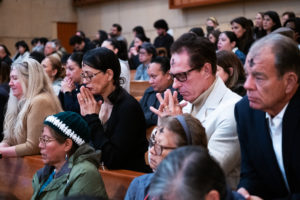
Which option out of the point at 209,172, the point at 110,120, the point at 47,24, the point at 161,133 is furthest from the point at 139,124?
the point at 47,24

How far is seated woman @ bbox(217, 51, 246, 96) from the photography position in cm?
352

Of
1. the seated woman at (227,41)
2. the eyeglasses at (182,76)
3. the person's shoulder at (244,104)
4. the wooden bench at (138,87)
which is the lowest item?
the wooden bench at (138,87)

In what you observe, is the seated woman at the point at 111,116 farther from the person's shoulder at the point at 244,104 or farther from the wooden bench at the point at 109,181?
the person's shoulder at the point at 244,104

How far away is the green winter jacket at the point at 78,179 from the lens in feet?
9.01

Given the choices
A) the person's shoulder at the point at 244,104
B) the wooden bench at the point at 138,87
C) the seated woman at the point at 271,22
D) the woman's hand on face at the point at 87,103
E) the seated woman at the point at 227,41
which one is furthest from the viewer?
the seated woman at the point at 271,22

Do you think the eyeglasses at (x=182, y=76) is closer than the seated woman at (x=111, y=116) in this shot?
Yes

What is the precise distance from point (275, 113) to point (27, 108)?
239 cm

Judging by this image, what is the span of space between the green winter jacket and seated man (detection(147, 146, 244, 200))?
3.96ft

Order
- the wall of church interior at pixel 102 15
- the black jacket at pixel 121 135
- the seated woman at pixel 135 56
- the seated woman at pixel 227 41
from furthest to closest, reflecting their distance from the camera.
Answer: the wall of church interior at pixel 102 15 → the seated woman at pixel 135 56 → the seated woman at pixel 227 41 → the black jacket at pixel 121 135

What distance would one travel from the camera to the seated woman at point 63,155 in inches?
112

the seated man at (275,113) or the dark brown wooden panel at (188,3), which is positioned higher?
the dark brown wooden panel at (188,3)

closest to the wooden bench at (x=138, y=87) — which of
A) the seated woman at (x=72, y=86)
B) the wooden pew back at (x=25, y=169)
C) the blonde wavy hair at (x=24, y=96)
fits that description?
the seated woman at (x=72, y=86)

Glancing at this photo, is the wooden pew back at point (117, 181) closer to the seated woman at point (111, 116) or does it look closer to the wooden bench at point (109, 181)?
the wooden bench at point (109, 181)

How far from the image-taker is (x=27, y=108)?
3930 millimetres
